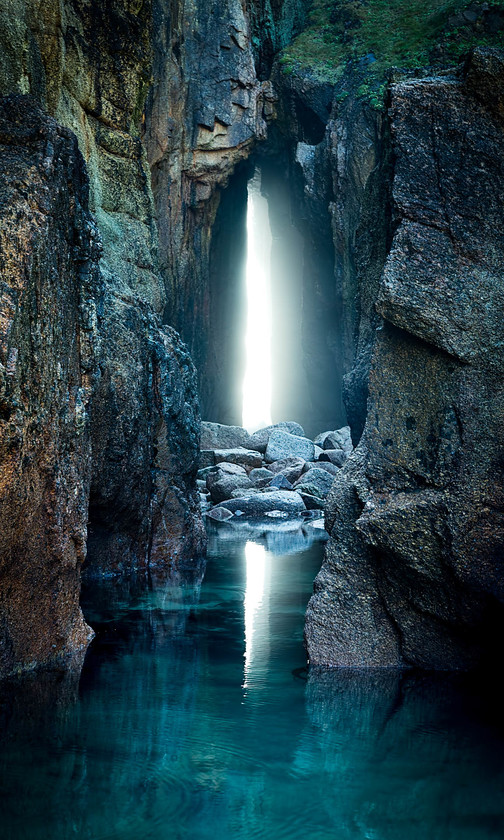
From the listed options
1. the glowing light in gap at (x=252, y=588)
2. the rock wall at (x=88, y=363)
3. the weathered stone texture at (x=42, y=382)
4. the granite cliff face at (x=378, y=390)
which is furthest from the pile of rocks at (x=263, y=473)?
the weathered stone texture at (x=42, y=382)

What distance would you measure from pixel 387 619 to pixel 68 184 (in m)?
3.40

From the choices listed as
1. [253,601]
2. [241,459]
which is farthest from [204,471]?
[253,601]

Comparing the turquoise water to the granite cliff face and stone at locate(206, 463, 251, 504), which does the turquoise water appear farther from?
stone at locate(206, 463, 251, 504)

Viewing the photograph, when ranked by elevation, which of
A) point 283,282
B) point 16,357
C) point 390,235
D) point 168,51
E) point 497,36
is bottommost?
point 16,357

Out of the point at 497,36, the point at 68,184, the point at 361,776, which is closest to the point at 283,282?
the point at 497,36

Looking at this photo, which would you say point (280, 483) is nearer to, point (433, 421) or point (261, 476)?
point (261, 476)

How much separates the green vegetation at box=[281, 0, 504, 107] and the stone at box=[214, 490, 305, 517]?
41.6ft

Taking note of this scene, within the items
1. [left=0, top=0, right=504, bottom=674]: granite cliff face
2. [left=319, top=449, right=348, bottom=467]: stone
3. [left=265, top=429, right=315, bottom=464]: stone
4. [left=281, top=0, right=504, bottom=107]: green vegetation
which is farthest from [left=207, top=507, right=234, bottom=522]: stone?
[left=281, top=0, right=504, bottom=107]: green vegetation

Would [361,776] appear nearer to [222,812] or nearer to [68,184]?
[222,812]

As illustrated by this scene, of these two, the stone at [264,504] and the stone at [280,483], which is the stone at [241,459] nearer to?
the stone at [280,483]

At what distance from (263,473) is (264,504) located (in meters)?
2.39

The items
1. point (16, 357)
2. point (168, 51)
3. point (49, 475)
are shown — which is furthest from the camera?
point (168, 51)

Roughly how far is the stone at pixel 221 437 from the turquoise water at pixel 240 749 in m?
14.6

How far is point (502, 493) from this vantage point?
4281 millimetres
